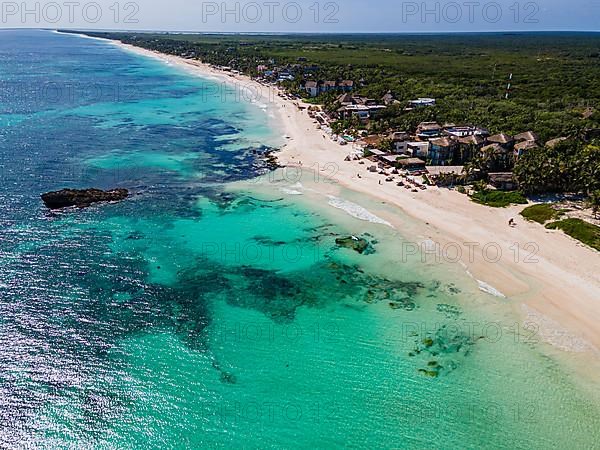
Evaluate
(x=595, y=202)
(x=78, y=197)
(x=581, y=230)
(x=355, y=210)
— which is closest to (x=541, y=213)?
(x=581, y=230)

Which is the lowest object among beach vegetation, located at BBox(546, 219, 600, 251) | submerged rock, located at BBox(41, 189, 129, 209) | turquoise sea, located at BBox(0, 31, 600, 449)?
turquoise sea, located at BBox(0, 31, 600, 449)

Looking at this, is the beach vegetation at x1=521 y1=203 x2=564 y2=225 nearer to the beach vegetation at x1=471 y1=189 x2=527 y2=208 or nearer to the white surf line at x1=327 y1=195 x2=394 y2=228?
the beach vegetation at x1=471 y1=189 x2=527 y2=208

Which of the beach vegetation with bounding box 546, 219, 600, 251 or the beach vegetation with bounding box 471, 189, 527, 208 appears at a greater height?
the beach vegetation with bounding box 471, 189, 527, 208

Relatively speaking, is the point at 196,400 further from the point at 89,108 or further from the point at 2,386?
the point at 89,108

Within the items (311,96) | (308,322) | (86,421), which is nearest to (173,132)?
(311,96)

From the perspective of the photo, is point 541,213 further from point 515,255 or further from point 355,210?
point 355,210

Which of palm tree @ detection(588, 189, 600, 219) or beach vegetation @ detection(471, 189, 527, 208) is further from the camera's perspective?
beach vegetation @ detection(471, 189, 527, 208)

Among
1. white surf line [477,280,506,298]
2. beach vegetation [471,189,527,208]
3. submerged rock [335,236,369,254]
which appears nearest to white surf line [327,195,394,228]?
submerged rock [335,236,369,254]
